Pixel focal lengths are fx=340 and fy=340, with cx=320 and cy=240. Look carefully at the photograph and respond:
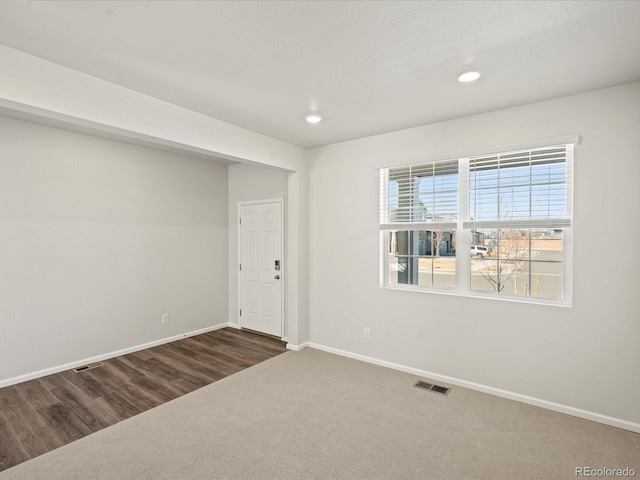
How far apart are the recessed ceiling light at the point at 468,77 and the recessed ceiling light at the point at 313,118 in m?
1.31

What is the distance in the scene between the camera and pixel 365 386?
342cm

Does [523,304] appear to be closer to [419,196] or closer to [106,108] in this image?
[419,196]

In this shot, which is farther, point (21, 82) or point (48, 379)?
point (48, 379)

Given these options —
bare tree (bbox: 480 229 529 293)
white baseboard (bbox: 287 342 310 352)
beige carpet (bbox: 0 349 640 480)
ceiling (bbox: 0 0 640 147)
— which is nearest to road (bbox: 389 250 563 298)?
bare tree (bbox: 480 229 529 293)

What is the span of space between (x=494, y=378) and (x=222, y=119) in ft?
12.0

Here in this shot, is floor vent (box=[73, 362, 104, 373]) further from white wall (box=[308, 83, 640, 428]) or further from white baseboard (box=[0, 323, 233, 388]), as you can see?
white wall (box=[308, 83, 640, 428])

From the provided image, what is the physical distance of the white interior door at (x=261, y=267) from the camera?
16.5 ft

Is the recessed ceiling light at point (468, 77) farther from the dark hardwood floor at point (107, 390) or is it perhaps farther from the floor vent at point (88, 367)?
the floor vent at point (88, 367)

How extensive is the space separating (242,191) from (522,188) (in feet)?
12.8

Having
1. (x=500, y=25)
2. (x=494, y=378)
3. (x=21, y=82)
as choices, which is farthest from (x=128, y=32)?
(x=494, y=378)

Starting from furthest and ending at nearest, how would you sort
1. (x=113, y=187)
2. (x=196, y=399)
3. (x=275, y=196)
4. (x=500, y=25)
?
(x=275, y=196) < (x=113, y=187) < (x=196, y=399) < (x=500, y=25)

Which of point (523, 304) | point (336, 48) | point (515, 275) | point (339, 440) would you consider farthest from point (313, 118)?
point (339, 440)

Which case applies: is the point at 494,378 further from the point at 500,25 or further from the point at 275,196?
the point at 275,196

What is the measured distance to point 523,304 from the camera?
3084mm
